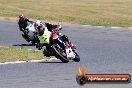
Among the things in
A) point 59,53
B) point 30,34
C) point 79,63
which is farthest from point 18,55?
point 30,34

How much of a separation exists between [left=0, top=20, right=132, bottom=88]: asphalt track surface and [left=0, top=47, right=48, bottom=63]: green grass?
4.11 feet

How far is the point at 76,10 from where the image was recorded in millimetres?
47812

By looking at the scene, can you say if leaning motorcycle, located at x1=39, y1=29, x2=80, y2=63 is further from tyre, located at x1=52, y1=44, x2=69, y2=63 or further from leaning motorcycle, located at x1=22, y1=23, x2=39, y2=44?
leaning motorcycle, located at x1=22, y1=23, x2=39, y2=44

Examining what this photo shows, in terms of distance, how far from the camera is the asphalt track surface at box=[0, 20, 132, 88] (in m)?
18.3

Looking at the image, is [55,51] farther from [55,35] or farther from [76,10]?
[76,10]

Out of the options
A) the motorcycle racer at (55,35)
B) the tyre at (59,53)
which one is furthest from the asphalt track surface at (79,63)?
the motorcycle racer at (55,35)

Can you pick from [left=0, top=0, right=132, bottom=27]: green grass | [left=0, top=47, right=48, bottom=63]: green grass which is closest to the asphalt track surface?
[left=0, top=47, right=48, bottom=63]: green grass

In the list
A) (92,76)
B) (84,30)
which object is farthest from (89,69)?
(84,30)

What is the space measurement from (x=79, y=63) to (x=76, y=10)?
81.9 feet

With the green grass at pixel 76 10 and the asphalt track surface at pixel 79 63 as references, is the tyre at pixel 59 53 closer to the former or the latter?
the asphalt track surface at pixel 79 63

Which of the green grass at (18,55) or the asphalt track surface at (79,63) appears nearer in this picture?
the asphalt track surface at (79,63)

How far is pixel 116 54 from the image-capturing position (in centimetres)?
2669

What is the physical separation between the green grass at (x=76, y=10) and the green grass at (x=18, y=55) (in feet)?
48.6

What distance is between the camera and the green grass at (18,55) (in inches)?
931
